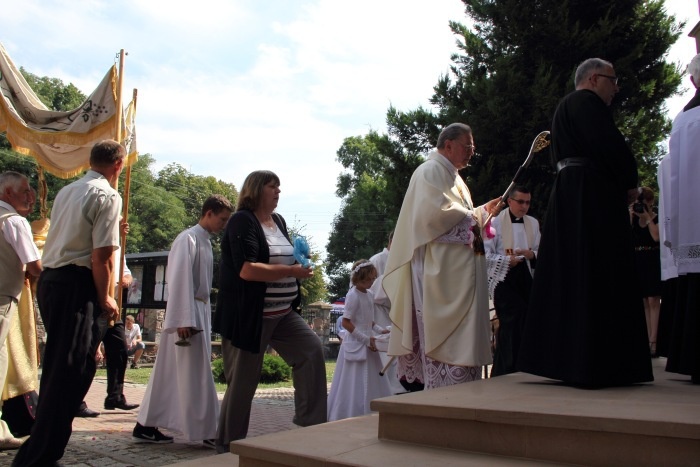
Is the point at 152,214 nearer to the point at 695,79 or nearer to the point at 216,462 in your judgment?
the point at 216,462

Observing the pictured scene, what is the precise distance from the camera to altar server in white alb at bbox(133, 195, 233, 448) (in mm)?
5930

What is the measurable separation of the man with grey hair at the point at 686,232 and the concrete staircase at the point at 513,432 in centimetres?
23

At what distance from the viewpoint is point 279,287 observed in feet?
17.1

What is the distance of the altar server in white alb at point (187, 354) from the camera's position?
19.5 ft

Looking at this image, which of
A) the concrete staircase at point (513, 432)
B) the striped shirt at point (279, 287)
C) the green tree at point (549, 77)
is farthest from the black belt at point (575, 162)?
the green tree at point (549, 77)

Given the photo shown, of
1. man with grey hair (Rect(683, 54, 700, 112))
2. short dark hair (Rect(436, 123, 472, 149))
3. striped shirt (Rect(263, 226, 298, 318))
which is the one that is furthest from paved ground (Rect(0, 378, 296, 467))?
man with grey hair (Rect(683, 54, 700, 112))

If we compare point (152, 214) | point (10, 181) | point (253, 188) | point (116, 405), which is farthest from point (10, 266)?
point (152, 214)

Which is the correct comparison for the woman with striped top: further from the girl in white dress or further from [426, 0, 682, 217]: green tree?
[426, 0, 682, 217]: green tree

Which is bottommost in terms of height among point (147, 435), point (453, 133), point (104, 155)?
point (147, 435)

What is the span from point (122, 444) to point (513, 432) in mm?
3956

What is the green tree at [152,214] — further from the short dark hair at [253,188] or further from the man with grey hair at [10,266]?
the short dark hair at [253,188]

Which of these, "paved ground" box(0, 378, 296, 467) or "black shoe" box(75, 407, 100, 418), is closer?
"paved ground" box(0, 378, 296, 467)

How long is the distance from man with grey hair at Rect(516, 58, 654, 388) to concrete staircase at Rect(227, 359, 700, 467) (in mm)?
164

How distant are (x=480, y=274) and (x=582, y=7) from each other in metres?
15.4
